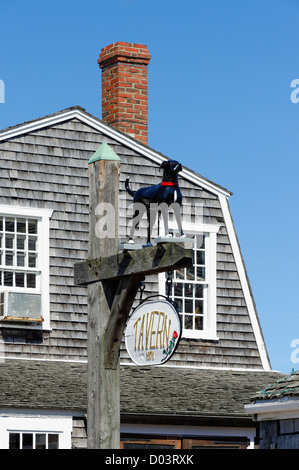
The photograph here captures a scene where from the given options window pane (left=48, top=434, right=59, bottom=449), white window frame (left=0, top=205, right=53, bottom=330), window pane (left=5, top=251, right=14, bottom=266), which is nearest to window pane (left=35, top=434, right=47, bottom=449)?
window pane (left=48, top=434, right=59, bottom=449)

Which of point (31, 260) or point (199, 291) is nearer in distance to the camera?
point (31, 260)

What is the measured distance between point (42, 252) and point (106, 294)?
826 cm

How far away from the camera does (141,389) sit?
671 inches

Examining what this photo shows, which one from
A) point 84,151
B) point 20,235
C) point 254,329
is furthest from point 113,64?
point 254,329

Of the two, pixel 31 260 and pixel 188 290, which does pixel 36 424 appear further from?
pixel 188 290

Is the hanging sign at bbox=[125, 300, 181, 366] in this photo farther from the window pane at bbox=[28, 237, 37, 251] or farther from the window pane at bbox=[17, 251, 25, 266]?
the window pane at bbox=[28, 237, 37, 251]

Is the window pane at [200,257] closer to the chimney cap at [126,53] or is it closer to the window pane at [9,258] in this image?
the window pane at [9,258]

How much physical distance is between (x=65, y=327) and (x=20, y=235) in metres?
1.77

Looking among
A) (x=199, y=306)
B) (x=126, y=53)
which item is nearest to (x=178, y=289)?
(x=199, y=306)

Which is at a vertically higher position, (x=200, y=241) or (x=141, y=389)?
(x=200, y=241)

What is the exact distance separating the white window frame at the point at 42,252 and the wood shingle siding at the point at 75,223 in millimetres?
103

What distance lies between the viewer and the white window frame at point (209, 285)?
19.0 metres

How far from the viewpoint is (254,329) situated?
63.7ft

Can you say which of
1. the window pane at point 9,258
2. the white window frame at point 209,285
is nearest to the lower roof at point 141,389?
the white window frame at point 209,285
